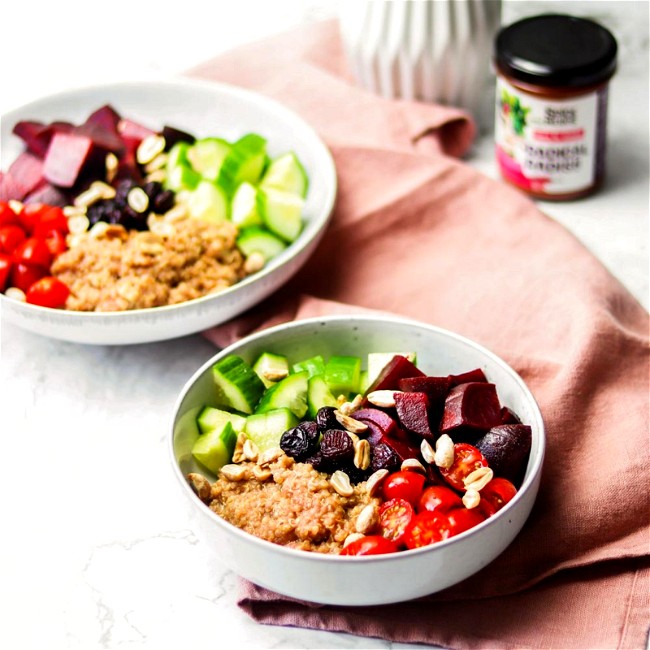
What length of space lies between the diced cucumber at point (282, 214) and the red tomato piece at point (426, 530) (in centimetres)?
92

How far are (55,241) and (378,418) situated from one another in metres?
0.90

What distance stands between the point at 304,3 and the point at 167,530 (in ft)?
7.13

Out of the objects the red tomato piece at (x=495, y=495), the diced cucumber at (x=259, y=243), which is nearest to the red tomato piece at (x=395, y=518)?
the red tomato piece at (x=495, y=495)

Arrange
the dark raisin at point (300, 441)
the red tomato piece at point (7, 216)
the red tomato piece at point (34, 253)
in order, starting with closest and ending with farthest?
1. the dark raisin at point (300, 441)
2. the red tomato piece at point (34, 253)
3. the red tomato piece at point (7, 216)

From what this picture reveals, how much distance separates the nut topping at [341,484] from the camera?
5.39 feet

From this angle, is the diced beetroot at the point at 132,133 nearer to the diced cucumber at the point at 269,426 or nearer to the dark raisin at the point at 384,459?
the diced cucumber at the point at 269,426

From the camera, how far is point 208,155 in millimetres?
2479

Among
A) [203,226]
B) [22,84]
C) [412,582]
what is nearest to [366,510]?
[412,582]

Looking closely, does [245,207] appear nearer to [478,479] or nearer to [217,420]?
[217,420]

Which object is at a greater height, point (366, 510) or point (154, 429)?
point (366, 510)

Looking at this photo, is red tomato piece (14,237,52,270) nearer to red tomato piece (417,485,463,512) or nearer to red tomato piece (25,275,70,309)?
red tomato piece (25,275,70,309)

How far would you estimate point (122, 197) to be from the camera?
2.32 meters

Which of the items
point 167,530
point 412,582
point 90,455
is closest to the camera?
point 412,582

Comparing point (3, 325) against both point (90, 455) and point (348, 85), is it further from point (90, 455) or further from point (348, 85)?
point (348, 85)
